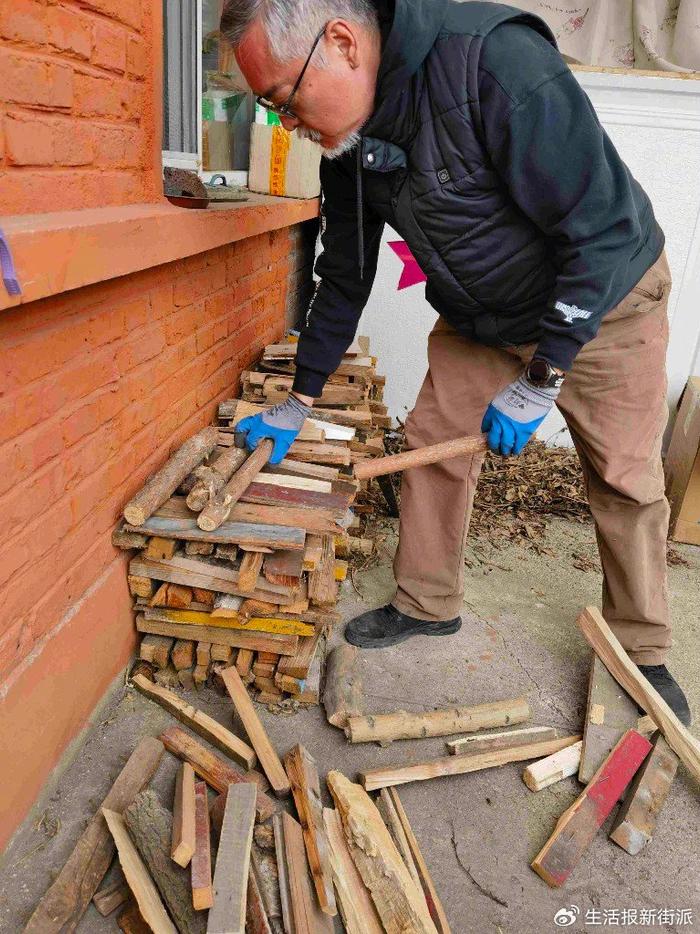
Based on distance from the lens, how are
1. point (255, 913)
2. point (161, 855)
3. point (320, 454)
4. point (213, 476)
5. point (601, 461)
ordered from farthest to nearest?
1. point (320, 454)
2. point (601, 461)
3. point (213, 476)
4. point (161, 855)
5. point (255, 913)

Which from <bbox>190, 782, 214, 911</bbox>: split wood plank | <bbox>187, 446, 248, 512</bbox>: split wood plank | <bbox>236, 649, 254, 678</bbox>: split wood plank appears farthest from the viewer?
<bbox>236, 649, 254, 678</bbox>: split wood plank

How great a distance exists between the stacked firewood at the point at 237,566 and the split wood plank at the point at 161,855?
0.63 m

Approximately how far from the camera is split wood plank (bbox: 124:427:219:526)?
2369 mm

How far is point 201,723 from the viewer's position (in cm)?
238

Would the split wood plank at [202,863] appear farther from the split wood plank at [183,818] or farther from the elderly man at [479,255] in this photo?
the elderly man at [479,255]

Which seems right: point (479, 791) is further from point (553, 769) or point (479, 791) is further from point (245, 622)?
point (245, 622)

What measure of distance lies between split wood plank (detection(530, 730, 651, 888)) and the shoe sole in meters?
0.91

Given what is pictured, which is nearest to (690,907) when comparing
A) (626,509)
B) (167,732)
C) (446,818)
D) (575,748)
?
(575,748)

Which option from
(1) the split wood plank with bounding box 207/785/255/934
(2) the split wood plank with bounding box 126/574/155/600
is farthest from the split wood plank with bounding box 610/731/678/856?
(2) the split wood plank with bounding box 126/574/155/600

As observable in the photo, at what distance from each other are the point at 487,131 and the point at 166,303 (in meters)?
1.30

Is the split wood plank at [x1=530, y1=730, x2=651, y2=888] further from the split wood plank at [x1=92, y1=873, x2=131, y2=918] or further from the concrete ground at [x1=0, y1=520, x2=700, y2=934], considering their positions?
the split wood plank at [x1=92, y1=873, x2=131, y2=918]

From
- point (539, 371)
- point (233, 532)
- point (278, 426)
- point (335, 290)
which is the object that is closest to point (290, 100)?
point (335, 290)

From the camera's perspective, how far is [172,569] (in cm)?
243

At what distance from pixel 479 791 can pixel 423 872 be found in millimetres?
419
